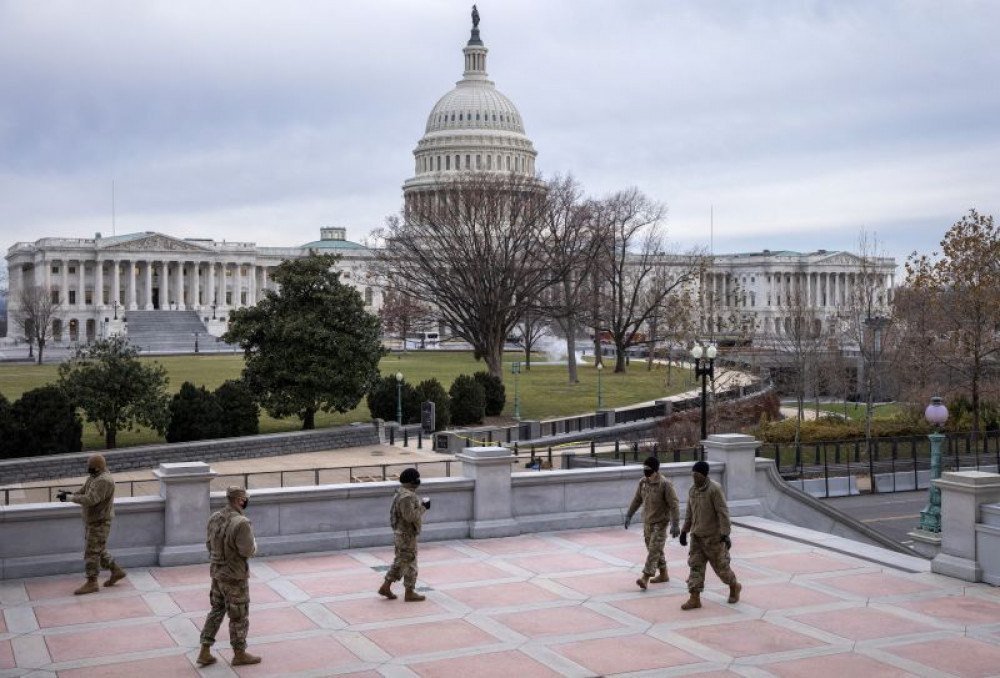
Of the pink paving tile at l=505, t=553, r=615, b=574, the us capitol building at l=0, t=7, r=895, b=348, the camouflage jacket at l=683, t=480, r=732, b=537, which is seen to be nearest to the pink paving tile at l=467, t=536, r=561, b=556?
the pink paving tile at l=505, t=553, r=615, b=574

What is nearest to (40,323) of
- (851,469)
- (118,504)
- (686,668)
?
(851,469)

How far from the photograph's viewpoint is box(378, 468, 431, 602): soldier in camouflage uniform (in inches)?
597

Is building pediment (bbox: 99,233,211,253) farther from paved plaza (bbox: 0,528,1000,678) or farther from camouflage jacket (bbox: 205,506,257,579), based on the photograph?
camouflage jacket (bbox: 205,506,257,579)

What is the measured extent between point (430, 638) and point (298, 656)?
1.56m

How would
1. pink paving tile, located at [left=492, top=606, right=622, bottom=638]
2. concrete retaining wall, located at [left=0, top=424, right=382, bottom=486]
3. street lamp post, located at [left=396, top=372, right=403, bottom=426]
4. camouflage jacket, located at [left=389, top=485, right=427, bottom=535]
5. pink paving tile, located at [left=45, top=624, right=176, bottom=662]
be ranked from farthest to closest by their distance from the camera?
street lamp post, located at [left=396, top=372, right=403, bottom=426]
concrete retaining wall, located at [left=0, top=424, right=382, bottom=486]
camouflage jacket, located at [left=389, top=485, right=427, bottom=535]
pink paving tile, located at [left=492, top=606, right=622, bottom=638]
pink paving tile, located at [left=45, top=624, right=176, bottom=662]

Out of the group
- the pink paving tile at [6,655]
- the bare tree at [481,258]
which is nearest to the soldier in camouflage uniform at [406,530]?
the pink paving tile at [6,655]

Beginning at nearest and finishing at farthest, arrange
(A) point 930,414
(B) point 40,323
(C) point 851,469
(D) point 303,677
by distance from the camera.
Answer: (D) point 303,677 → (A) point 930,414 → (C) point 851,469 → (B) point 40,323

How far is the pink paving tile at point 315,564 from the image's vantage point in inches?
694

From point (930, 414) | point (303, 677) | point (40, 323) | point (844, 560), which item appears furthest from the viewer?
point (40, 323)

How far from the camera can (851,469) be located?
3784 cm

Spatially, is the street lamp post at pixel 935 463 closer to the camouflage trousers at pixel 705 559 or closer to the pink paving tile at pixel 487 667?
the camouflage trousers at pixel 705 559

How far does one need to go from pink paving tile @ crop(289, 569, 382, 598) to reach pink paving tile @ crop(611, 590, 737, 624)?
11.4 ft

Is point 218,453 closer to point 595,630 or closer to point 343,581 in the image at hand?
point 343,581

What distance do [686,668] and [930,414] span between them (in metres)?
11.7
